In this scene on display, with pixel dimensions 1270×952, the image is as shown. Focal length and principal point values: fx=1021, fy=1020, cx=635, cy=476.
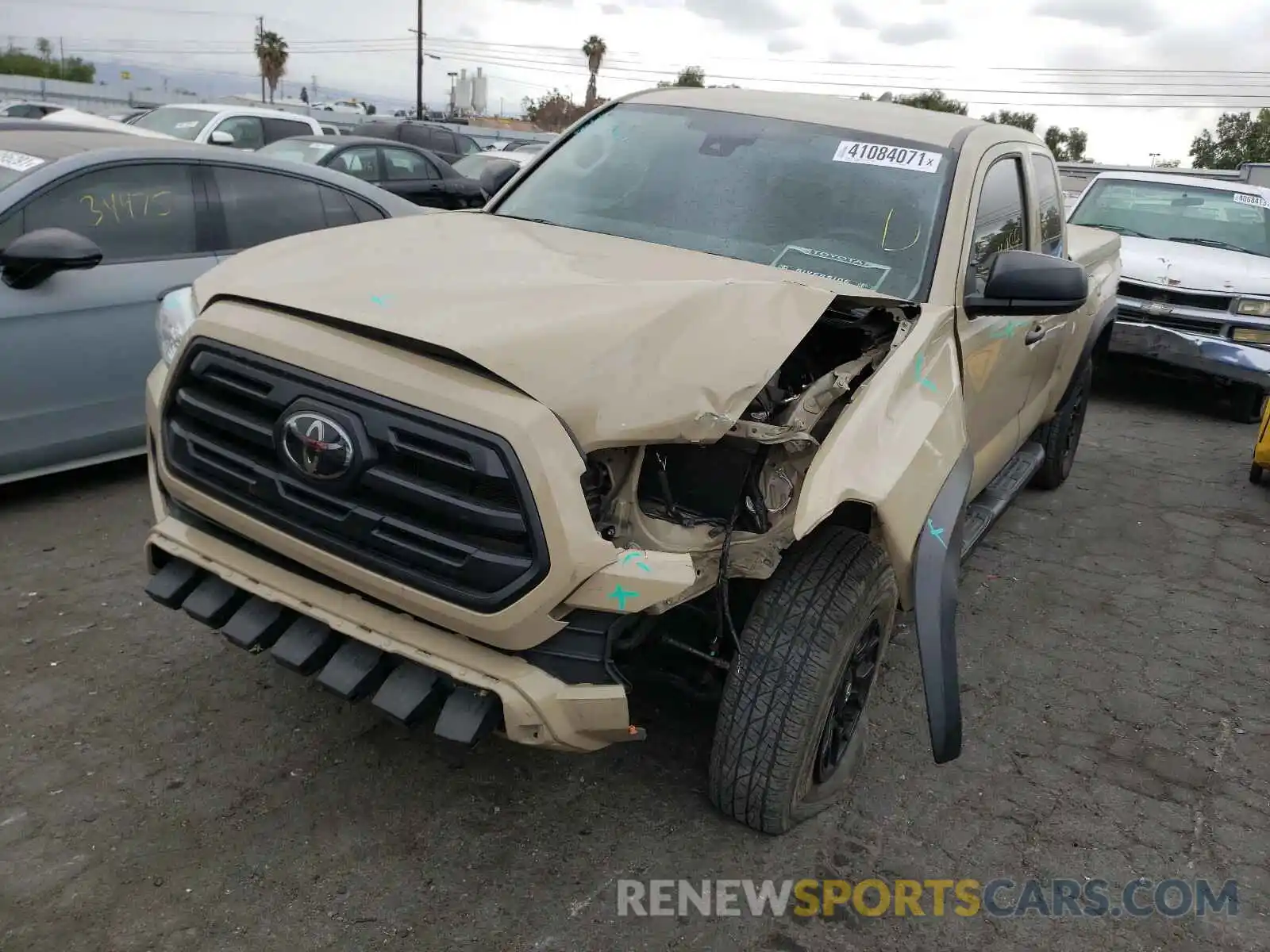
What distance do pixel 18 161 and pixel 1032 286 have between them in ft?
14.1

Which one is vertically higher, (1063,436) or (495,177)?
(495,177)

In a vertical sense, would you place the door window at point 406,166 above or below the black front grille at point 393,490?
below

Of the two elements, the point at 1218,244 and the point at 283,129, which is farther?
the point at 283,129

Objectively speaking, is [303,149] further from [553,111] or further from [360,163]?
[553,111]

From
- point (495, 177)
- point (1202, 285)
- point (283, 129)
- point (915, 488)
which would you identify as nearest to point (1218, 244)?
point (1202, 285)

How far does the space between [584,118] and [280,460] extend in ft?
7.95

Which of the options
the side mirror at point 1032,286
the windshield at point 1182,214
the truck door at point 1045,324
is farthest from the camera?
the windshield at point 1182,214

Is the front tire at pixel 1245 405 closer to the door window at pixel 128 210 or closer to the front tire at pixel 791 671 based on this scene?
the front tire at pixel 791 671

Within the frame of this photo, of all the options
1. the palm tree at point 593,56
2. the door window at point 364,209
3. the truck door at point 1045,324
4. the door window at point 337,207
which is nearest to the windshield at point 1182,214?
the truck door at point 1045,324

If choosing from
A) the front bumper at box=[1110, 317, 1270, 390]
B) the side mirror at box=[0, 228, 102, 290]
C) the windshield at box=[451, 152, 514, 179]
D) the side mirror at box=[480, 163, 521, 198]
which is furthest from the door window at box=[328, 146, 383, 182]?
the front bumper at box=[1110, 317, 1270, 390]

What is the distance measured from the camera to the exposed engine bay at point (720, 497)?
2434 millimetres

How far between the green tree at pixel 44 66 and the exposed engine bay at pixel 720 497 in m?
73.8

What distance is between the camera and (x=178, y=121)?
11594 millimetres

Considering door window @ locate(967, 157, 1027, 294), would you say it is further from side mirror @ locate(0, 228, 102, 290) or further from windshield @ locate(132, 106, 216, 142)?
windshield @ locate(132, 106, 216, 142)
